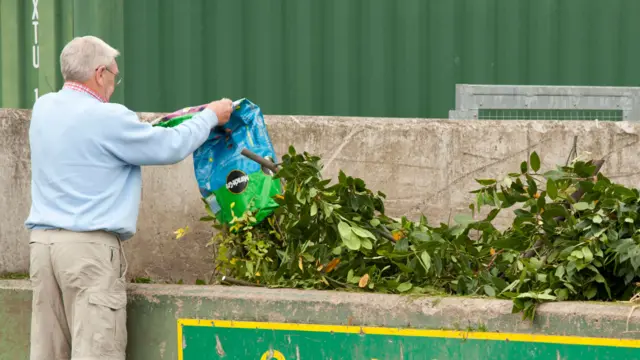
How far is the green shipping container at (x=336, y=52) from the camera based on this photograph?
739 centimetres

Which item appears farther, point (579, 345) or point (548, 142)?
point (548, 142)

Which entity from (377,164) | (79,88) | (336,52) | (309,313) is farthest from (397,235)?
(336,52)

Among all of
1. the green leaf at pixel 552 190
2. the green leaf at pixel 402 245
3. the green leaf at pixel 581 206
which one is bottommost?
the green leaf at pixel 402 245

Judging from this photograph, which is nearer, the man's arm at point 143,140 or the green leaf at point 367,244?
the man's arm at point 143,140

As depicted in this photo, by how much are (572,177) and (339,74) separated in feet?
12.6

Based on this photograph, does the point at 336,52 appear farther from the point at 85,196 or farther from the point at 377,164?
the point at 85,196

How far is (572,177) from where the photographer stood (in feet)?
12.3

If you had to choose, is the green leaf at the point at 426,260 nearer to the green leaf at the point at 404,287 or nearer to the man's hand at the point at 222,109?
the green leaf at the point at 404,287

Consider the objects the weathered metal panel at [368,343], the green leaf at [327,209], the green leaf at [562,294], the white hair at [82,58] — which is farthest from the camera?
the green leaf at [327,209]

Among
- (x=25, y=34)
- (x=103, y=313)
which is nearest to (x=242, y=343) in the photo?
(x=103, y=313)

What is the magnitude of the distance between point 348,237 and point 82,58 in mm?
1187

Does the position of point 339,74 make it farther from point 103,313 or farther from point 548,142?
point 103,313

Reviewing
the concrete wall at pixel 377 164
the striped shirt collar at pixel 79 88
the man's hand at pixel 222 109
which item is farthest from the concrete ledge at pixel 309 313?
the striped shirt collar at pixel 79 88

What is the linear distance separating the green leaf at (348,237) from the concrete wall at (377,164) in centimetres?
66
